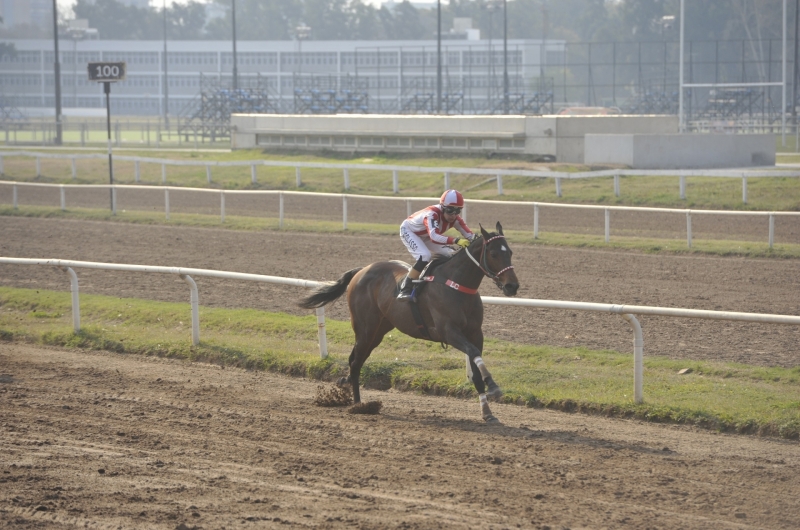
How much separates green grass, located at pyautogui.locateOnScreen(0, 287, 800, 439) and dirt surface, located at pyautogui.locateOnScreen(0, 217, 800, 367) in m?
0.65

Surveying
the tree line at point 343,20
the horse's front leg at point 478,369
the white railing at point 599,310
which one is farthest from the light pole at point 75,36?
the horse's front leg at point 478,369

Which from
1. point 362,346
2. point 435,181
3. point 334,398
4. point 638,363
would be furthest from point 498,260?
point 435,181

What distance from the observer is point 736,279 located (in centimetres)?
1338

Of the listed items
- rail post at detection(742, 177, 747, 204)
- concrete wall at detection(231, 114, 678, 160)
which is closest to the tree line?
concrete wall at detection(231, 114, 678, 160)

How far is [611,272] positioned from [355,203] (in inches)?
408

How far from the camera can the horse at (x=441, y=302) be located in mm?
7445

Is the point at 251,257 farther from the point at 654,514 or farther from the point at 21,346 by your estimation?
the point at 654,514

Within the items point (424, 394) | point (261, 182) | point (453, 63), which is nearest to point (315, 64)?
point (453, 63)

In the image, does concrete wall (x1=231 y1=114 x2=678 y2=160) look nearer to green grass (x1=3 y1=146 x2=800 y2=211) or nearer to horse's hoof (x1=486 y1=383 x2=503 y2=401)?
green grass (x1=3 y1=146 x2=800 y2=211)

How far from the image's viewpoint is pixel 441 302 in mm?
7789

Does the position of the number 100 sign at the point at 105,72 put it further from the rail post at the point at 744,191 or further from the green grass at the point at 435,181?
the rail post at the point at 744,191

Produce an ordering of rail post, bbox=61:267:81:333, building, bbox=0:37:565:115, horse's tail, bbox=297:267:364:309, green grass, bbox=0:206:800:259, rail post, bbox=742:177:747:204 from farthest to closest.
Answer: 1. building, bbox=0:37:565:115
2. rail post, bbox=742:177:747:204
3. green grass, bbox=0:206:800:259
4. rail post, bbox=61:267:81:333
5. horse's tail, bbox=297:267:364:309

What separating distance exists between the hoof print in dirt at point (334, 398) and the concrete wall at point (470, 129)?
20.5 metres

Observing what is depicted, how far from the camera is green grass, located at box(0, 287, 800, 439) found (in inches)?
302
